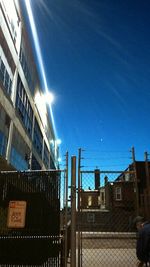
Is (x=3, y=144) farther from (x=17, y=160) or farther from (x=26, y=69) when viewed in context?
(x=26, y=69)

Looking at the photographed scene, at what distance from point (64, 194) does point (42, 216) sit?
69cm

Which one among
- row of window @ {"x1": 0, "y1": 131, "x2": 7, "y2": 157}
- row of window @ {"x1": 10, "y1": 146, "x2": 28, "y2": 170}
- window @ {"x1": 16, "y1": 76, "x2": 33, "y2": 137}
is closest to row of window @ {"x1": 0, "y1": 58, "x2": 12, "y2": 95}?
window @ {"x1": 16, "y1": 76, "x2": 33, "y2": 137}

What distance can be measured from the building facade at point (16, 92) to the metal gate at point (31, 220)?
65.1 feet

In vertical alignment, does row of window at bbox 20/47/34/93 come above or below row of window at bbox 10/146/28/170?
above

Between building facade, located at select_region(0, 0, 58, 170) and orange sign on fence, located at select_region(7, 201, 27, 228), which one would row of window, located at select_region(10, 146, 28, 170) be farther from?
orange sign on fence, located at select_region(7, 201, 27, 228)

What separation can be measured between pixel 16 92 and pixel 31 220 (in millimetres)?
26967

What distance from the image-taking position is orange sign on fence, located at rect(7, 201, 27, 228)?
19.7ft

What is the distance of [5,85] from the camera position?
27094mm

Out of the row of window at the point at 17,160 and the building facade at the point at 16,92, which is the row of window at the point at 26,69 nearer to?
the building facade at the point at 16,92

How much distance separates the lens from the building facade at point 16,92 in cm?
2672

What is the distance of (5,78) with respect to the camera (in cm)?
2717

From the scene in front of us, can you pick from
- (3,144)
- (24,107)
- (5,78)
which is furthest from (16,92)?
(3,144)

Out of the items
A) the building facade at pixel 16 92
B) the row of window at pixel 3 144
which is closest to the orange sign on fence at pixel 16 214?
the building facade at pixel 16 92

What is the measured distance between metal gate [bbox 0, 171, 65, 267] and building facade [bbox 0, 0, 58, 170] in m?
19.8
